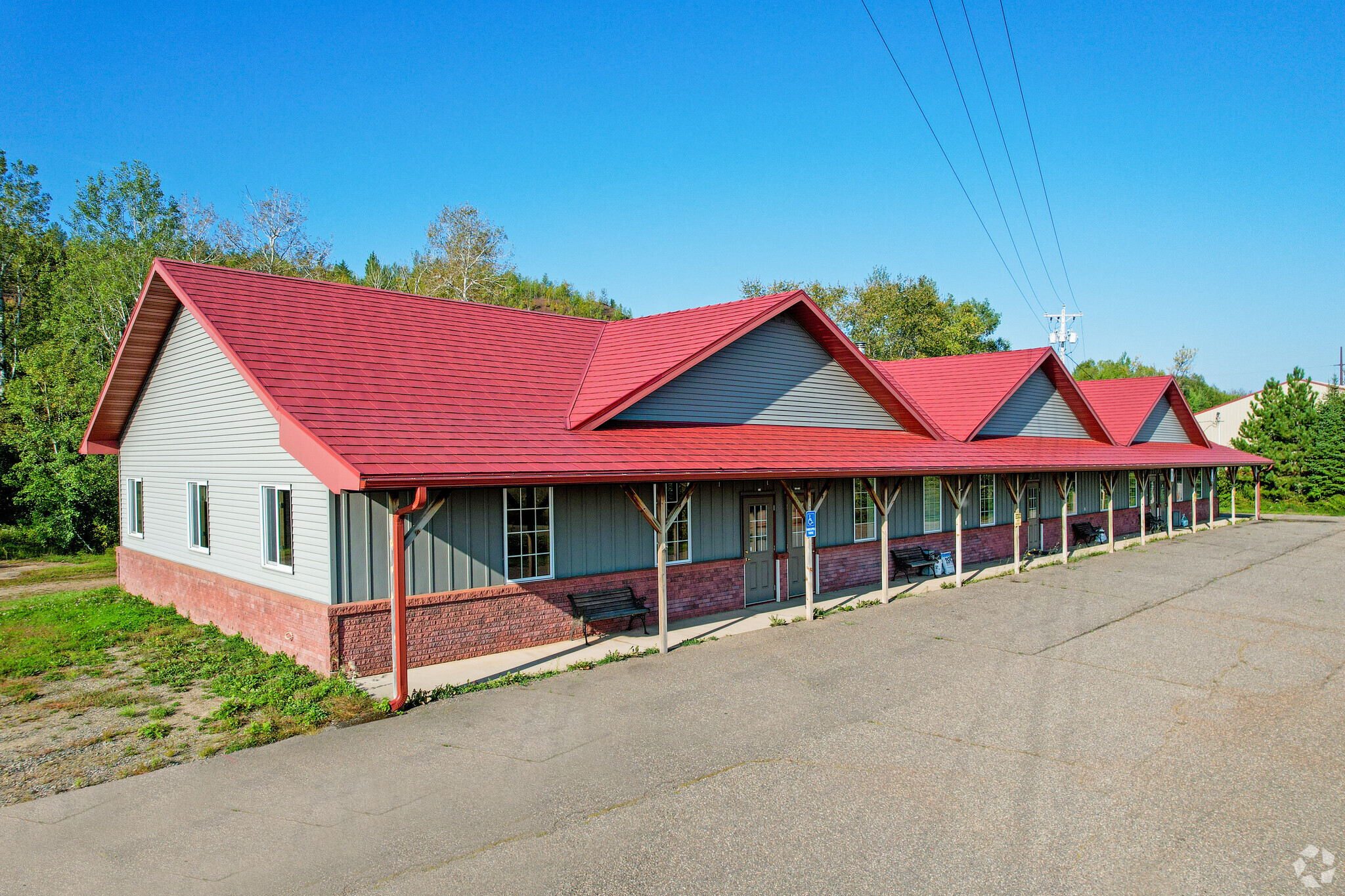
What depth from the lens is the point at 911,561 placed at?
1833 cm

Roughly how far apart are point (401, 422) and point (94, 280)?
26.0 meters

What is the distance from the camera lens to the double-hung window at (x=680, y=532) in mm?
13703

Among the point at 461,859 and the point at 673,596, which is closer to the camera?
the point at 461,859

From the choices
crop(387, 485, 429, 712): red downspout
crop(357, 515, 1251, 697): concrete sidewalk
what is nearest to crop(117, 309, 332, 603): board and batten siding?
crop(387, 485, 429, 712): red downspout

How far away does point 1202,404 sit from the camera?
77812mm

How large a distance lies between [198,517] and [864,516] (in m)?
12.9

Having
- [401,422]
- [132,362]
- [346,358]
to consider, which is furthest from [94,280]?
[401,422]

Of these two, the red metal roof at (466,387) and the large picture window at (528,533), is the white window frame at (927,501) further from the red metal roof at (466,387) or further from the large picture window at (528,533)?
the large picture window at (528,533)

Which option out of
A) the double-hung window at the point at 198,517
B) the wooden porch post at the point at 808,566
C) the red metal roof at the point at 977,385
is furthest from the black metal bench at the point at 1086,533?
the double-hung window at the point at 198,517

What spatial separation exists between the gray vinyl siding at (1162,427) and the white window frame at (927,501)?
1450cm

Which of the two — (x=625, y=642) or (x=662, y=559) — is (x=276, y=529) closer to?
(x=625, y=642)

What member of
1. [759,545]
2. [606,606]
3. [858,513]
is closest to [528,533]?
[606,606]

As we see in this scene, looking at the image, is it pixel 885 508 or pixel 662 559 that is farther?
pixel 885 508

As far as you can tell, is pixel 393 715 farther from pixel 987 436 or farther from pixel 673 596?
pixel 987 436
